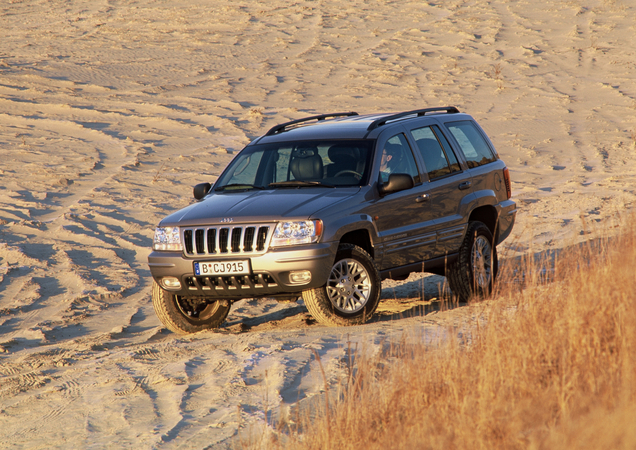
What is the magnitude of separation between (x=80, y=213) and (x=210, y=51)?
15.4 m

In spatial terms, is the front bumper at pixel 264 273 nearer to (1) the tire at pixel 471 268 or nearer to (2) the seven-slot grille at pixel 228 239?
(2) the seven-slot grille at pixel 228 239

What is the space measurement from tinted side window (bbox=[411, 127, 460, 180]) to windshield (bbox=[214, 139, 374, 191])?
71cm

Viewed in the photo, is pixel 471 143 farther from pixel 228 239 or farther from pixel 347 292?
pixel 228 239

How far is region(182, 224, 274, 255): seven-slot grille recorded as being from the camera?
21.2ft

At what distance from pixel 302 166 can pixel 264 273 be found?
1.40 meters

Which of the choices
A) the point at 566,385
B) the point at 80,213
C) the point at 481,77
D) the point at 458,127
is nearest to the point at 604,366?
the point at 566,385

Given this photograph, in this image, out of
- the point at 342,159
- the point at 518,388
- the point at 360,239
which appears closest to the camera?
the point at 518,388

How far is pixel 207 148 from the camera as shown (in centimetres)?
1719

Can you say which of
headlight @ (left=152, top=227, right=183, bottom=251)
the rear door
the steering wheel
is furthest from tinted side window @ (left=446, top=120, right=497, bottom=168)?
headlight @ (left=152, top=227, right=183, bottom=251)

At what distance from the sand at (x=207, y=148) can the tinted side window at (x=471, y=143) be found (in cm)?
114

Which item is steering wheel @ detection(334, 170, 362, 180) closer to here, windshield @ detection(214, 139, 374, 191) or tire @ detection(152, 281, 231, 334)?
windshield @ detection(214, 139, 374, 191)

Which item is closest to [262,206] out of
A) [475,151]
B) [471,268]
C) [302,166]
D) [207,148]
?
[302,166]

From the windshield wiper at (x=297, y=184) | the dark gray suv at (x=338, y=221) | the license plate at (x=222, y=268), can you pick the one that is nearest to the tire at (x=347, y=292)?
the dark gray suv at (x=338, y=221)

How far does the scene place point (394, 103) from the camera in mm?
21234
